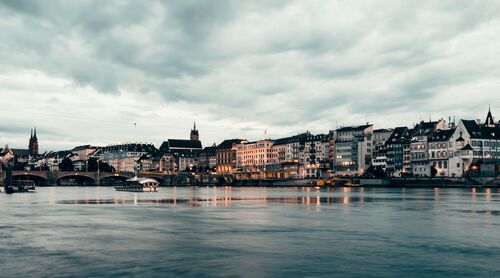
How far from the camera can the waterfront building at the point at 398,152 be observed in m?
184

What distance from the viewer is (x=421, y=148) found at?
175 meters

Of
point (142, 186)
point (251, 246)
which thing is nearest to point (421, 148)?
point (142, 186)

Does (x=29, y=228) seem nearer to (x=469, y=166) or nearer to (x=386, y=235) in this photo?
(x=386, y=235)

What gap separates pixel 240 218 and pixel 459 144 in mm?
129021

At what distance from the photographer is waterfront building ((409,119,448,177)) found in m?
174

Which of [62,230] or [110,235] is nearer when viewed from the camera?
[110,235]

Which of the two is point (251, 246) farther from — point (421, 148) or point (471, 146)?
point (421, 148)

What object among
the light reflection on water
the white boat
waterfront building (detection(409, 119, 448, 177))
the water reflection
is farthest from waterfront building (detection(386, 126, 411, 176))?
the light reflection on water

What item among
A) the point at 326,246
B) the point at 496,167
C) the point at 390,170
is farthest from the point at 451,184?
the point at 326,246

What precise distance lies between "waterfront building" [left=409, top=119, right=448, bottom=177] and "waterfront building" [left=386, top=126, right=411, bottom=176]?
10.9 ft

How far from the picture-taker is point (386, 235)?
3447cm

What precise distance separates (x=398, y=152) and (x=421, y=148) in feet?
38.4

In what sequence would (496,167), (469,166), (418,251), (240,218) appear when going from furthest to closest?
(469,166) → (496,167) → (240,218) → (418,251)

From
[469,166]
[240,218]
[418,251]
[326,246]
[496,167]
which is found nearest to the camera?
[418,251]
